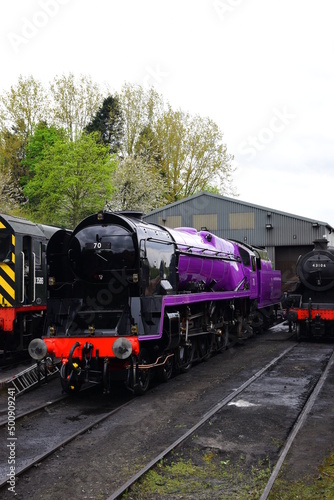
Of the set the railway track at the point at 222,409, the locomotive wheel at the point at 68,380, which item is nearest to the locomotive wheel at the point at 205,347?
the railway track at the point at 222,409

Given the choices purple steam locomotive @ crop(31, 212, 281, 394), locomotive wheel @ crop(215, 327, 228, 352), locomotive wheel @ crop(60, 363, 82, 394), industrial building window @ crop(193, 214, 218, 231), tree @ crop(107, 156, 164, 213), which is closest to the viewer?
purple steam locomotive @ crop(31, 212, 281, 394)

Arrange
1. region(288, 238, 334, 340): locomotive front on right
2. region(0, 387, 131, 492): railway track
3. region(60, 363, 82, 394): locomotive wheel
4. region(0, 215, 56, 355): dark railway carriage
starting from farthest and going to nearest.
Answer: region(288, 238, 334, 340): locomotive front on right
region(0, 215, 56, 355): dark railway carriage
region(60, 363, 82, 394): locomotive wheel
region(0, 387, 131, 492): railway track

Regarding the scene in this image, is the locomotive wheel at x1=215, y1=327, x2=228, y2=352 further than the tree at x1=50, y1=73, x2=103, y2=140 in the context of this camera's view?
A: No

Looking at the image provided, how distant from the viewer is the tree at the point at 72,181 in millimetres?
29297

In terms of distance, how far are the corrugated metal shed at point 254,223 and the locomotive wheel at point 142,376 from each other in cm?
2079

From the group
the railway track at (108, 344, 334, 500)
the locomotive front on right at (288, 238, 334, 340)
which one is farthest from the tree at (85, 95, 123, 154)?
the railway track at (108, 344, 334, 500)

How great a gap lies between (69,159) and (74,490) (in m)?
26.0

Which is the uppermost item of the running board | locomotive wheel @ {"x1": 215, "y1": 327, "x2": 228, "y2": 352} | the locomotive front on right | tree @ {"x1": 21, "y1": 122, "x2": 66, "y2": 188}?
tree @ {"x1": 21, "y1": 122, "x2": 66, "y2": 188}

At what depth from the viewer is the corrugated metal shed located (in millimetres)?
29484

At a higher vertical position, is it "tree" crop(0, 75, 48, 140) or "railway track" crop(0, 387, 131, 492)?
"tree" crop(0, 75, 48, 140)

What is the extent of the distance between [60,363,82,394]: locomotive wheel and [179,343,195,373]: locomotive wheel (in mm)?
2811

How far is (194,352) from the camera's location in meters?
12.7

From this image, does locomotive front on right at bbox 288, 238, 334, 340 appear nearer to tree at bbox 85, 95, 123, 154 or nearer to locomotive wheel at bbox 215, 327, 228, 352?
locomotive wheel at bbox 215, 327, 228, 352

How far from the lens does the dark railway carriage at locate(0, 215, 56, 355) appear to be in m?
11.9
